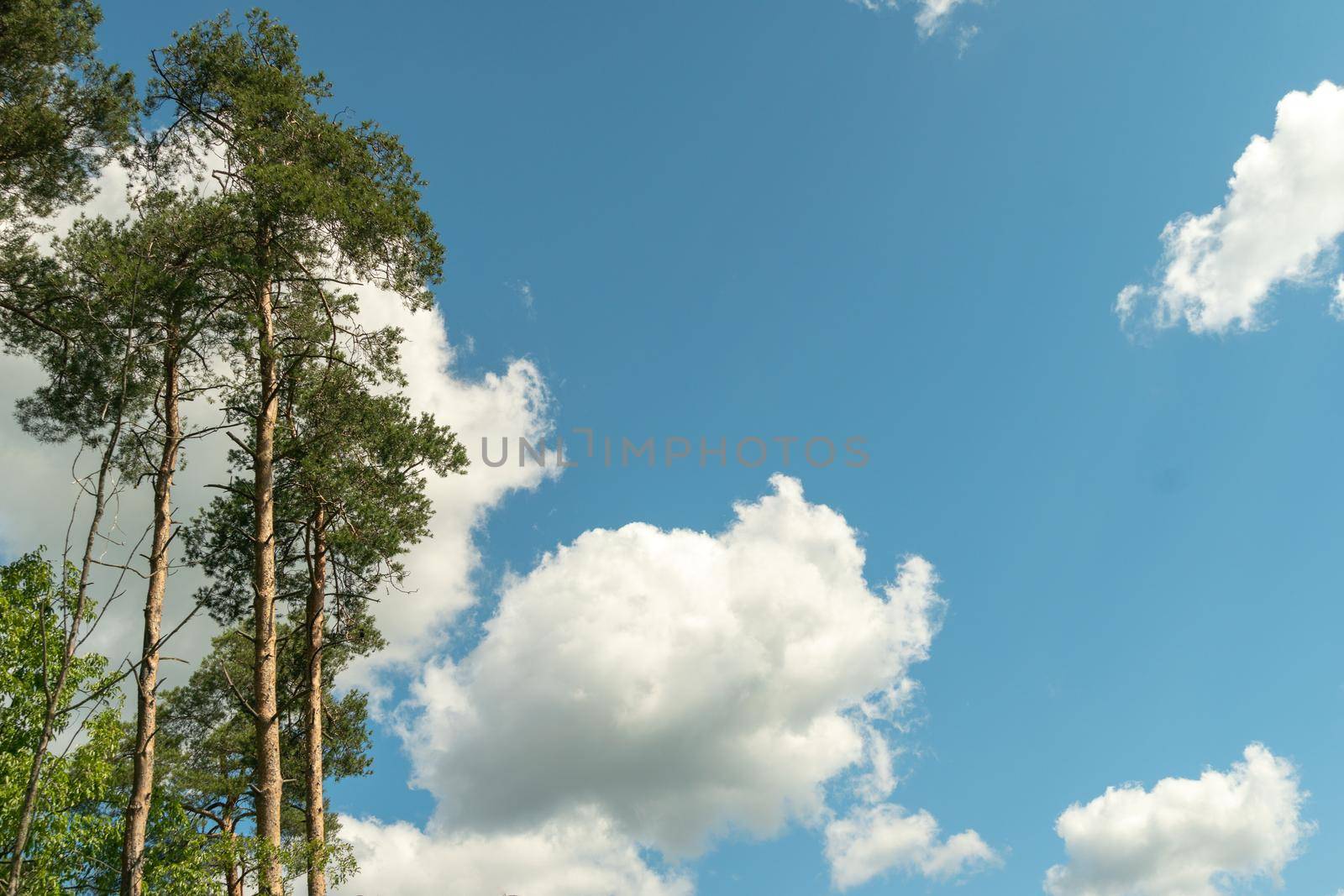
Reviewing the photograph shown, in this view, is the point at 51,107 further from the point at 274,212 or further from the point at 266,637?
the point at 266,637

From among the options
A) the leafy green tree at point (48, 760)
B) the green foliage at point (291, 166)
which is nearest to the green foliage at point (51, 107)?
the green foliage at point (291, 166)

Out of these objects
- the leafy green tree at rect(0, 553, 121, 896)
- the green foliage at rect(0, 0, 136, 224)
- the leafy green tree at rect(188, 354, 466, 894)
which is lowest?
the leafy green tree at rect(0, 553, 121, 896)


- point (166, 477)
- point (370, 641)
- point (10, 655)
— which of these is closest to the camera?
point (166, 477)

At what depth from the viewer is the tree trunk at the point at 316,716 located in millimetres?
11093

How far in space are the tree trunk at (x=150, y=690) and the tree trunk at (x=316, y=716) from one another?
1847mm

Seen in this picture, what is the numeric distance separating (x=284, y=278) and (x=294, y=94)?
2.69 metres

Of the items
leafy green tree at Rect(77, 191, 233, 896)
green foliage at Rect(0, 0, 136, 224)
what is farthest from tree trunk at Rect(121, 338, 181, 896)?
green foliage at Rect(0, 0, 136, 224)

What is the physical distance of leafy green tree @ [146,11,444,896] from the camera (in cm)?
1058

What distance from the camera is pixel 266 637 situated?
1064 centimetres

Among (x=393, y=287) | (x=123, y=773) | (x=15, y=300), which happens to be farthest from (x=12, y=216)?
(x=123, y=773)

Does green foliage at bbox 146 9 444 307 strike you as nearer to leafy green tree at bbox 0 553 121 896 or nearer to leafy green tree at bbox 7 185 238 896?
leafy green tree at bbox 7 185 238 896

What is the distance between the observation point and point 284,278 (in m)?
11.8

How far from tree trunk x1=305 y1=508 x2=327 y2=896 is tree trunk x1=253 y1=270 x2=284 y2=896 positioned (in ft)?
2.29

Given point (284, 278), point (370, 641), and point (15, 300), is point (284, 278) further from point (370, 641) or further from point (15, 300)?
point (370, 641)
